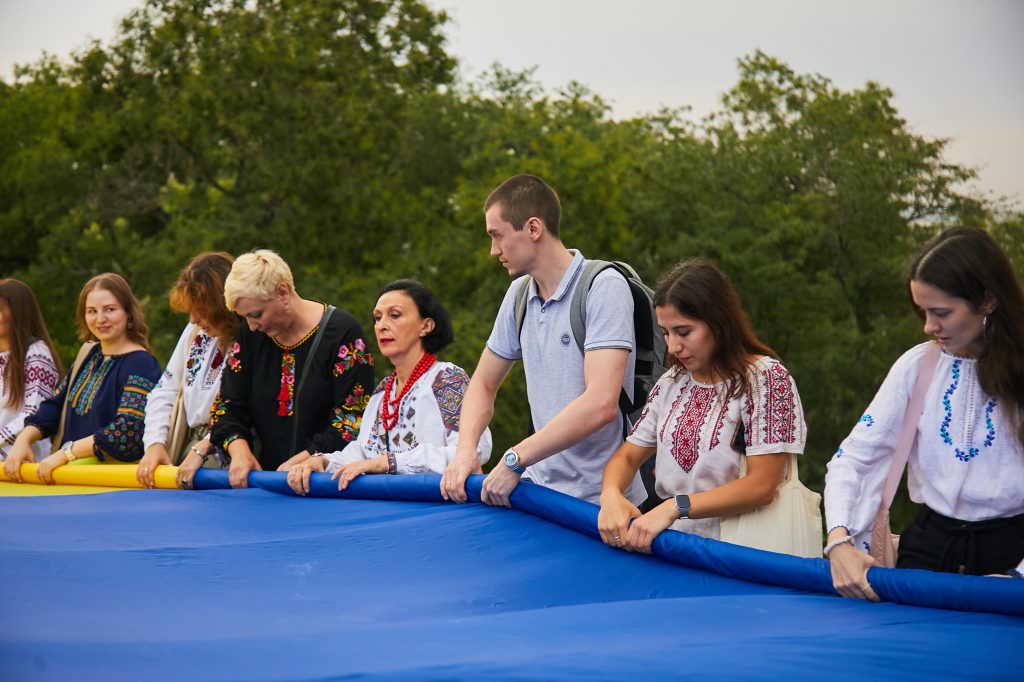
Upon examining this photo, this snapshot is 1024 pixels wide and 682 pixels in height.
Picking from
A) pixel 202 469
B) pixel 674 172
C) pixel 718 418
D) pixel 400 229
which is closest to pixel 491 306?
pixel 400 229

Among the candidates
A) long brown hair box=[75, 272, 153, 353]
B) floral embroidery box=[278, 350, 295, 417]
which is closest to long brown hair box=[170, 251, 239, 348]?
floral embroidery box=[278, 350, 295, 417]

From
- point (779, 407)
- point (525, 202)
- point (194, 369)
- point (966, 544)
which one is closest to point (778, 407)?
point (779, 407)

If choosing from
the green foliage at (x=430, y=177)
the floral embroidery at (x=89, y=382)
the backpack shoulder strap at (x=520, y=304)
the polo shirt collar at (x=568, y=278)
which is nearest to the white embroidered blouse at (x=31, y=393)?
the floral embroidery at (x=89, y=382)

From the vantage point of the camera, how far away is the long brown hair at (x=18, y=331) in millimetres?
6297

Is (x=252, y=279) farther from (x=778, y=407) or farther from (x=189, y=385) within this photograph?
(x=778, y=407)

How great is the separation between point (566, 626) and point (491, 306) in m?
18.1

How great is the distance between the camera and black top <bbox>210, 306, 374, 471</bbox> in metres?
5.01

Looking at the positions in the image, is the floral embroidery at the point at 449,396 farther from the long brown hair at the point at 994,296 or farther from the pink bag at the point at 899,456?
the long brown hair at the point at 994,296

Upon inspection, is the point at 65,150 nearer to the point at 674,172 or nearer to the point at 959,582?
the point at 674,172

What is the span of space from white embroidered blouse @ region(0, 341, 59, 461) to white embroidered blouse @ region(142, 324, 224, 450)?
0.92m

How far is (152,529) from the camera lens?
4281mm

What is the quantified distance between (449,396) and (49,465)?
2160 millimetres

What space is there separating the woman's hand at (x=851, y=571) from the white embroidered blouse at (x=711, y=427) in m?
0.45

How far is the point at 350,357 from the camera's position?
5.02m
